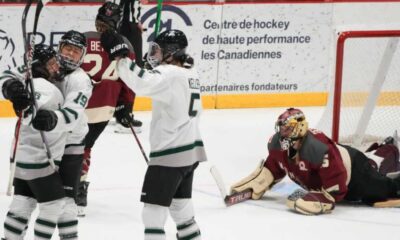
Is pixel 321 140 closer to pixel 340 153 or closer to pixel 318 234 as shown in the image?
pixel 340 153

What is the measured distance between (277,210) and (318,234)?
0.50 m

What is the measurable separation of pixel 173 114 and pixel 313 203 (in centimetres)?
155

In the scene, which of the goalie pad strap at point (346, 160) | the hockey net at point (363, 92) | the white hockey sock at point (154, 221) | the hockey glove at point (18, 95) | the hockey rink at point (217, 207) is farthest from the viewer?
the hockey net at point (363, 92)

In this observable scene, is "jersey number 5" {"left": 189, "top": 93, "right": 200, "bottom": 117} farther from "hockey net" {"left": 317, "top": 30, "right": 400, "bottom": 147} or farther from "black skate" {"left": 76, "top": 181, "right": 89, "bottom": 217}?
"hockey net" {"left": 317, "top": 30, "right": 400, "bottom": 147}

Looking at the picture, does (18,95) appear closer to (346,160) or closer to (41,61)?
(41,61)

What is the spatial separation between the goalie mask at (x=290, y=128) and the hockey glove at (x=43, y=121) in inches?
70.5

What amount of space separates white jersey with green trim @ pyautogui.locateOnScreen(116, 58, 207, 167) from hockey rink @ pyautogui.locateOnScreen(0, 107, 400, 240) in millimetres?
888

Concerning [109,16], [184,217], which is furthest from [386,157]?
[184,217]

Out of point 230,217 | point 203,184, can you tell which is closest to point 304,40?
point 203,184

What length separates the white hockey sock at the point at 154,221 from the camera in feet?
13.2

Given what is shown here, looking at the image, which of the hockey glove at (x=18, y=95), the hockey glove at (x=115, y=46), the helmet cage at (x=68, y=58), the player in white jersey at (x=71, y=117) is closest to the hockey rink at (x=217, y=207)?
the player in white jersey at (x=71, y=117)

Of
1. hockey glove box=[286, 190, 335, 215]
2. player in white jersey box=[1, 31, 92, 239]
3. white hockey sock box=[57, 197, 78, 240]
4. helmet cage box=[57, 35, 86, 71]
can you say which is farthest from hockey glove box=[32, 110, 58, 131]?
hockey glove box=[286, 190, 335, 215]

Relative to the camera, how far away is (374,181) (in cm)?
547

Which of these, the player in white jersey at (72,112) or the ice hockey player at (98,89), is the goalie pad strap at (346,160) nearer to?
the ice hockey player at (98,89)
